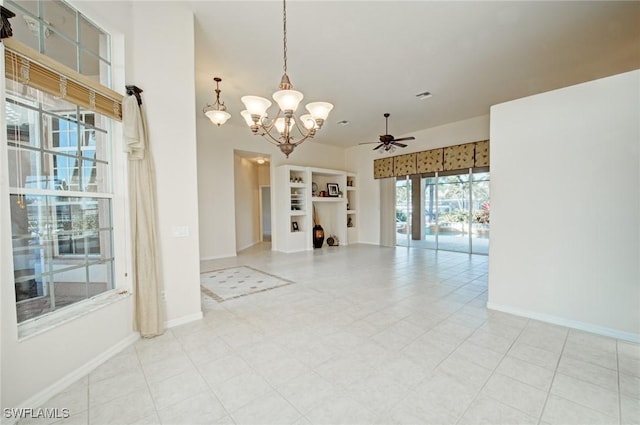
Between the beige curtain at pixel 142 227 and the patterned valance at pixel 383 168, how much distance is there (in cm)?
736

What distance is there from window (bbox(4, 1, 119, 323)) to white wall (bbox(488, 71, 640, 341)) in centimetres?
453

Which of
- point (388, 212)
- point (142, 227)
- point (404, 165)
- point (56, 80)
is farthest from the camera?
point (388, 212)

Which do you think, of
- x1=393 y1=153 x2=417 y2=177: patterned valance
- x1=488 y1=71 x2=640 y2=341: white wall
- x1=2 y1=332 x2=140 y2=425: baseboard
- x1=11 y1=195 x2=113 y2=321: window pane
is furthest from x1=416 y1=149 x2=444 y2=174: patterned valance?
x1=2 y1=332 x2=140 y2=425: baseboard

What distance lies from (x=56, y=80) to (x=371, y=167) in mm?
8385

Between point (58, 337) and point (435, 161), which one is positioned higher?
point (435, 161)

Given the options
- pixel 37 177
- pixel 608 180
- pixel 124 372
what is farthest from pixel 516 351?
pixel 37 177

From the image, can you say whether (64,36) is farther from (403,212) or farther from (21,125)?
(403,212)

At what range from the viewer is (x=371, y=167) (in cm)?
941

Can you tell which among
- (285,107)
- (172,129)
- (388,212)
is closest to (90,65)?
(172,129)

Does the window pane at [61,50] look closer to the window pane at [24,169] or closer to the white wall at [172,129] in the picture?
the white wall at [172,129]

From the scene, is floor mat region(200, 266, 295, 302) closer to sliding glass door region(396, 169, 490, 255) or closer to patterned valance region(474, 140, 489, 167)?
sliding glass door region(396, 169, 490, 255)

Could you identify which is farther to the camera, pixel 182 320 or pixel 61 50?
pixel 182 320

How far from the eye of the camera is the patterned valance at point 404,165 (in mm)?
8195

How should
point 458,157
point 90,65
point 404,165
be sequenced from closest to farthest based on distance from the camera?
point 90,65, point 458,157, point 404,165
